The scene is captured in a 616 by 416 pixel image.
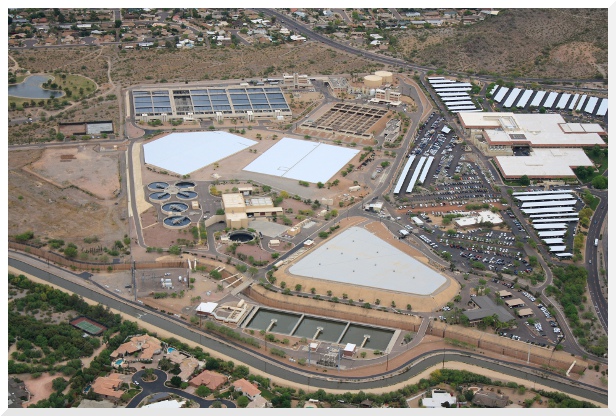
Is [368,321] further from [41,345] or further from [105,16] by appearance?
[105,16]

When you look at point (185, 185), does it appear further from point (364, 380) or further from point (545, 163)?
point (545, 163)

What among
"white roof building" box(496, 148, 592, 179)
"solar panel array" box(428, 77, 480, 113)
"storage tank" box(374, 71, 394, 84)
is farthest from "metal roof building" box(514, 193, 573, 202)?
"storage tank" box(374, 71, 394, 84)

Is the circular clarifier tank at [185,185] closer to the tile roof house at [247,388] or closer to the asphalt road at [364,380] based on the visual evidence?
the asphalt road at [364,380]

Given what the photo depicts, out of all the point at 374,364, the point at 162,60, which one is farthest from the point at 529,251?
the point at 162,60

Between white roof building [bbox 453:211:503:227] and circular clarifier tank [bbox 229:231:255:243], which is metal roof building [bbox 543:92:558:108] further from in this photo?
circular clarifier tank [bbox 229:231:255:243]

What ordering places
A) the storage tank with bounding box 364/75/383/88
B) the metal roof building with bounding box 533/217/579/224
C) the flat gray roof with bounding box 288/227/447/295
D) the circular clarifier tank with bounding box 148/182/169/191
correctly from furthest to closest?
the storage tank with bounding box 364/75/383/88
the circular clarifier tank with bounding box 148/182/169/191
the metal roof building with bounding box 533/217/579/224
the flat gray roof with bounding box 288/227/447/295

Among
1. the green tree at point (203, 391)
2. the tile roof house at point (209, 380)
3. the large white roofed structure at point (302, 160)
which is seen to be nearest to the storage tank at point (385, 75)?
the large white roofed structure at point (302, 160)

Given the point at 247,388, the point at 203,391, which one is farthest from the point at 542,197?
the point at 203,391
